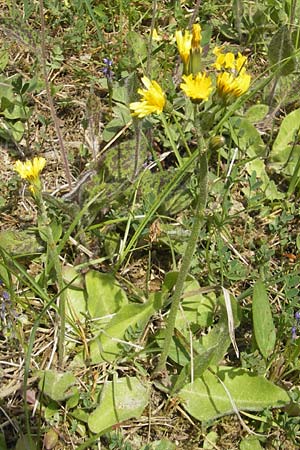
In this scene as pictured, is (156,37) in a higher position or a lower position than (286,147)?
higher

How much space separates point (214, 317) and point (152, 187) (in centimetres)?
70

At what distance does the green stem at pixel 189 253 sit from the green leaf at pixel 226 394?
169 millimetres

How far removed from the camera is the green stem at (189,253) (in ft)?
6.47

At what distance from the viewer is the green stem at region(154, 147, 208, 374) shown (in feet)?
6.47

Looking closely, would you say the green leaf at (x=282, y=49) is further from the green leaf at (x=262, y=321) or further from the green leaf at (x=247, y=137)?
the green leaf at (x=262, y=321)

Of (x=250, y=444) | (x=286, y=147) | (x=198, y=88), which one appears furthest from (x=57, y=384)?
(x=286, y=147)

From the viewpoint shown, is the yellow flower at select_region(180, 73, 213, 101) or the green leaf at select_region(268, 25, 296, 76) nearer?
the yellow flower at select_region(180, 73, 213, 101)

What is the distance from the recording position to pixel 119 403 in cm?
253

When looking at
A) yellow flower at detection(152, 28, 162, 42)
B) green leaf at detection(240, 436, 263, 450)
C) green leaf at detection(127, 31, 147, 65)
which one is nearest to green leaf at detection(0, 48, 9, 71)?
green leaf at detection(127, 31, 147, 65)

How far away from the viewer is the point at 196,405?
2.57 m

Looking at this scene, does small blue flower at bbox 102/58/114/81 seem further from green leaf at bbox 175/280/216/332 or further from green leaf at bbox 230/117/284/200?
green leaf at bbox 175/280/216/332

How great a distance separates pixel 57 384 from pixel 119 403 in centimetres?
27

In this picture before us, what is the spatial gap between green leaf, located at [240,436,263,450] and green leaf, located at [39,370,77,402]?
711 millimetres

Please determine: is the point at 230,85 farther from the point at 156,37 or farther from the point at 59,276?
the point at 156,37
